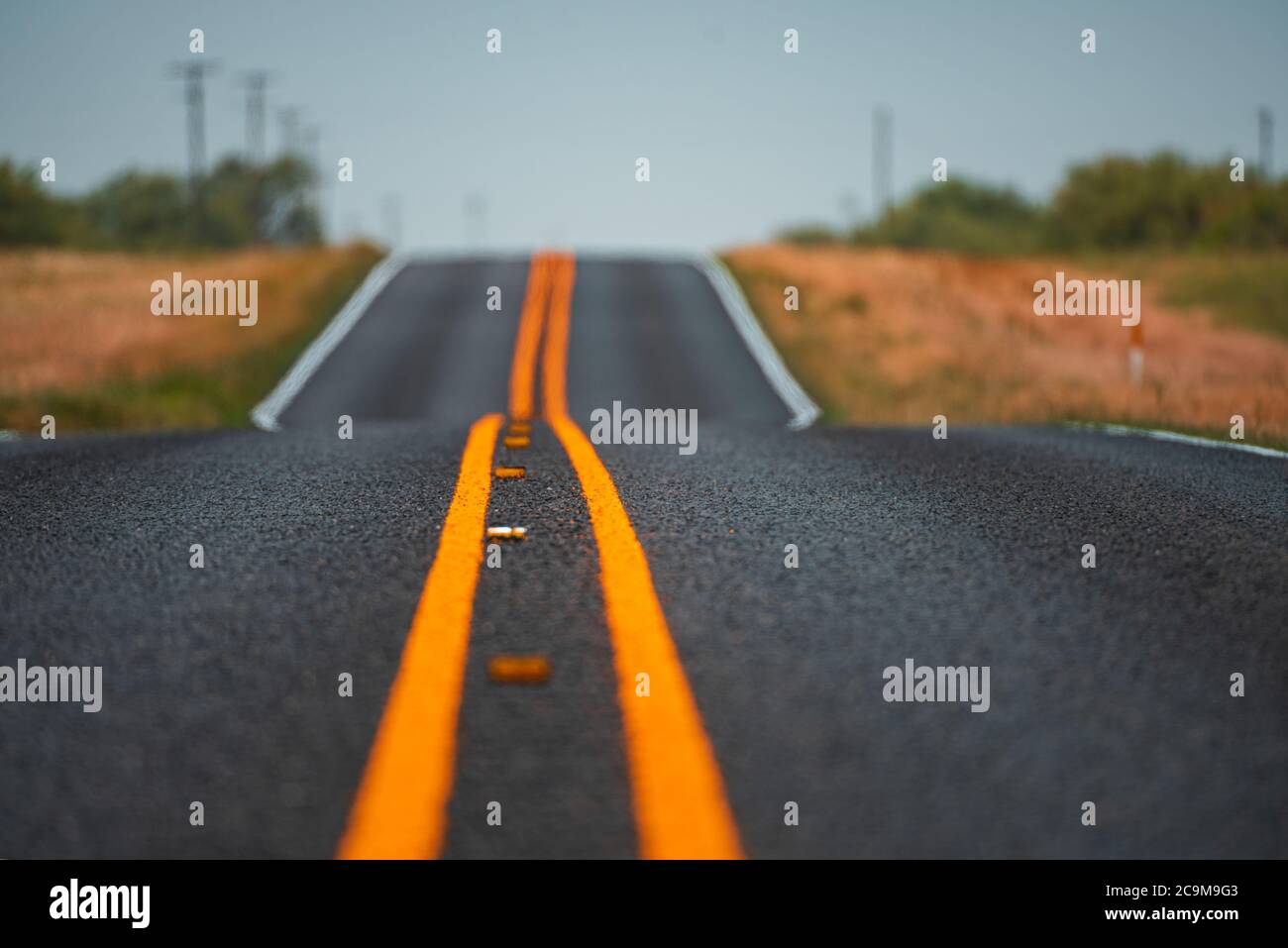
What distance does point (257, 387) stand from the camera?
72.0 ft

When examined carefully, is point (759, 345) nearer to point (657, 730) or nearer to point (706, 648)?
point (706, 648)

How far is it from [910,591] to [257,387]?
18662mm

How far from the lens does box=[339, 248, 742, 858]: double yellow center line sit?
270 cm

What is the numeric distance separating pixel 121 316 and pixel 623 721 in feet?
87.1

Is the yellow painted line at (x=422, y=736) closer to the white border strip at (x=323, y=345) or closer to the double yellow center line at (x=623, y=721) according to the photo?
the double yellow center line at (x=623, y=721)

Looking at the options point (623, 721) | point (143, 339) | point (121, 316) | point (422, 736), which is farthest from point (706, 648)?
point (121, 316)

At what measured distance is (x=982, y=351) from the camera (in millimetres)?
24609

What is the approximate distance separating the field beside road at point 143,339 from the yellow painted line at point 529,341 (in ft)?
12.8

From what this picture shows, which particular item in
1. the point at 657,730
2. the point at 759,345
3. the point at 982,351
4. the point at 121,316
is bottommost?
the point at 657,730

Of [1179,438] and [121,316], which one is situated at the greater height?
[121,316]

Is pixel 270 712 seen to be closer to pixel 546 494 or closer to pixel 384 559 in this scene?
pixel 384 559

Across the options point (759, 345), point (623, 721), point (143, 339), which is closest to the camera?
point (623, 721)

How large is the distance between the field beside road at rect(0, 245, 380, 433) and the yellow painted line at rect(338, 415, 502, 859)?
1314 cm
